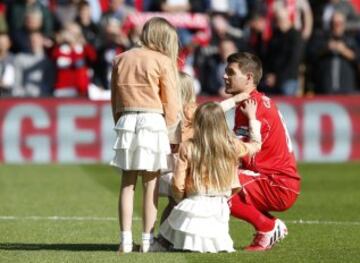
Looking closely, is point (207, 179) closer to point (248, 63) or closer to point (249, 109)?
point (249, 109)

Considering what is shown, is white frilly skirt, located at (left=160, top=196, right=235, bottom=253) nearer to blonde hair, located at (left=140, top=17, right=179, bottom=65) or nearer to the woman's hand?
the woman's hand

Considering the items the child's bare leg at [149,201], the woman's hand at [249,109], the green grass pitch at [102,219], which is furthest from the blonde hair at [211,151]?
the green grass pitch at [102,219]

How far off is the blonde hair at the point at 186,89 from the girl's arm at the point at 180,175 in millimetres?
563

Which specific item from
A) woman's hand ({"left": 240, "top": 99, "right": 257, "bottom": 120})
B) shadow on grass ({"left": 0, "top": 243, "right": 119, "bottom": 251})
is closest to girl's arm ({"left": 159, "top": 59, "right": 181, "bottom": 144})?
woman's hand ({"left": 240, "top": 99, "right": 257, "bottom": 120})

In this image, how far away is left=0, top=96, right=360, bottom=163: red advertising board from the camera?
1995cm

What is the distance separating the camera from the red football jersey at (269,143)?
34.9ft

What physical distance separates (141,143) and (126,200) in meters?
0.53

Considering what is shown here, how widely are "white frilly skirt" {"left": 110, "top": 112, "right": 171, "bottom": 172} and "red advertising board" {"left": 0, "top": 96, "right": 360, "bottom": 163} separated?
9.90 meters

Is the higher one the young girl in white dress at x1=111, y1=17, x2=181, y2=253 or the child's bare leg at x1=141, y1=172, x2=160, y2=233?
the young girl in white dress at x1=111, y1=17, x2=181, y2=253

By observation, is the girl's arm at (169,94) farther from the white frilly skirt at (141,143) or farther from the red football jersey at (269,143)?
the red football jersey at (269,143)

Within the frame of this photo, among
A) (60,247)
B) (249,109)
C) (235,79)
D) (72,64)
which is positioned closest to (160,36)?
(235,79)

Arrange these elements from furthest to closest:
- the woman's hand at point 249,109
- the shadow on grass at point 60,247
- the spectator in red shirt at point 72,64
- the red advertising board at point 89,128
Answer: the spectator in red shirt at point 72,64
the red advertising board at point 89,128
the shadow on grass at point 60,247
the woman's hand at point 249,109

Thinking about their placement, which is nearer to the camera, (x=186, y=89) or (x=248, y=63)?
(x=248, y=63)

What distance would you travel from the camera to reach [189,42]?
2219 cm
